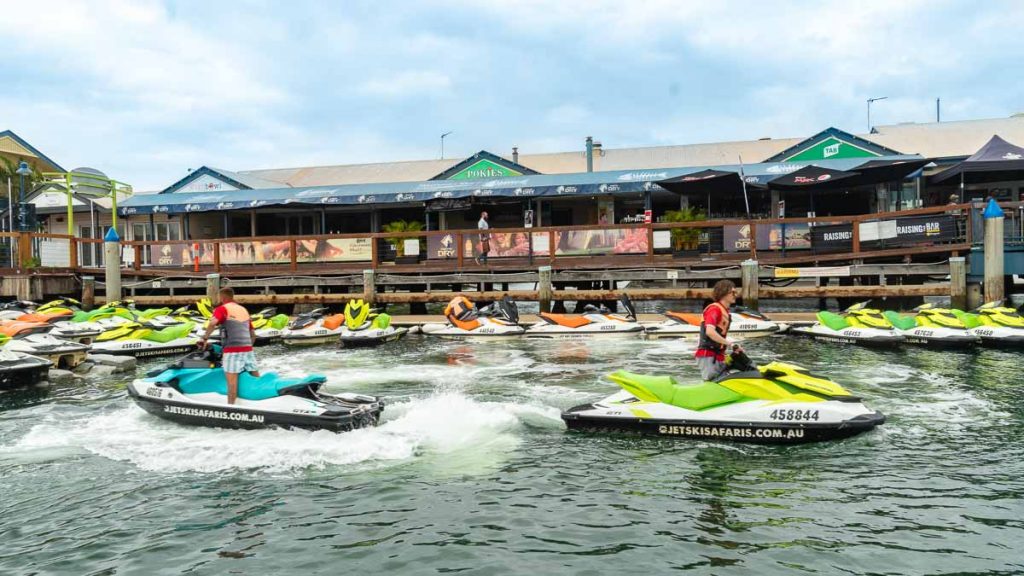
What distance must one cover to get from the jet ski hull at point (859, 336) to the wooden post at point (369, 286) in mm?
12071

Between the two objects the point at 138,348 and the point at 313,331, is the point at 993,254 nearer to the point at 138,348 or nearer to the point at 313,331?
the point at 313,331

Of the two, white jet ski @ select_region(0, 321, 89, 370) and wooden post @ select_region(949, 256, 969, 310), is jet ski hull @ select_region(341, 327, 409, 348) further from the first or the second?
wooden post @ select_region(949, 256, 969, 310)

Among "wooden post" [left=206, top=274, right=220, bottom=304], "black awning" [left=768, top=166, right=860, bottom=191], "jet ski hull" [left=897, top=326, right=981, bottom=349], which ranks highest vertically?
"black awning" [left=768, top=166, right=860, bottom=191]

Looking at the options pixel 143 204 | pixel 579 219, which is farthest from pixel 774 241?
pixel 143 204

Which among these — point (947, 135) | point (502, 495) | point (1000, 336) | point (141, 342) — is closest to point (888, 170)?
point (1000, 336)

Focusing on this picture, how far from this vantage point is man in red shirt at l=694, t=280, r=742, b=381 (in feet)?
29.1

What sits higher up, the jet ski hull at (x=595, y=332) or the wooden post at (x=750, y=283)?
the wooden post at (x=750, y=283)

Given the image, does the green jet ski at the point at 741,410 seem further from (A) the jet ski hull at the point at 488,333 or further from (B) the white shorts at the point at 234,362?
(A) the jet ski hull at the point at 488,333

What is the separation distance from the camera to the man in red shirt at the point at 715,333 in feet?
29.1

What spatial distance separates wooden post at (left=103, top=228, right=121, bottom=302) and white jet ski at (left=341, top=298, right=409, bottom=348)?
385 inches

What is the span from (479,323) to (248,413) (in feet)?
33.7

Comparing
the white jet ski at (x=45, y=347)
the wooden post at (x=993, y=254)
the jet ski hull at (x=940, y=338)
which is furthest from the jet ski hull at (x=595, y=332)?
the white jet ski at (x=45, y=347)

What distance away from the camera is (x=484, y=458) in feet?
26.9

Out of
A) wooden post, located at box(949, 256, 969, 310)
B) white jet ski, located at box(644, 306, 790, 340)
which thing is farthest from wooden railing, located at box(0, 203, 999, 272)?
white jet ski, located at box(644, 306, 790, 340)
